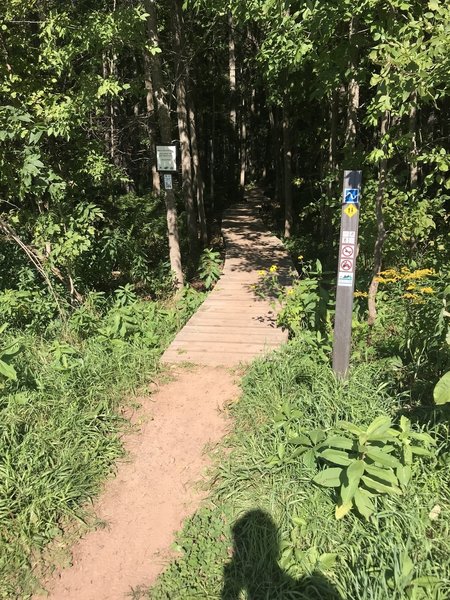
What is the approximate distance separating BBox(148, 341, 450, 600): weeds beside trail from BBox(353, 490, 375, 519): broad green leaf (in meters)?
0.06

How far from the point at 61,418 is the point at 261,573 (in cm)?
218

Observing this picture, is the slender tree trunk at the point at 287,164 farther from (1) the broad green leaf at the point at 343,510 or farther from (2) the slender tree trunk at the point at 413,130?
(1) the broad green leaf at the point at 343,510

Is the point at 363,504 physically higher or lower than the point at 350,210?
lower

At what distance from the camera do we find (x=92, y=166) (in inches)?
266

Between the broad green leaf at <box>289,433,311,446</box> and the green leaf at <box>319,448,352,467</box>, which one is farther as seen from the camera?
the broad green leaf at <box>289,433,311,446</box>

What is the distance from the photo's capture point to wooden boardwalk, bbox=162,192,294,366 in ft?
17.3

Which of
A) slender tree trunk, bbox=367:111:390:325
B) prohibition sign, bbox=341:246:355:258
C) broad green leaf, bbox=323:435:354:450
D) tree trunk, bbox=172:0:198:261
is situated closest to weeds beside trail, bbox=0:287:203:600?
broad green leaf, bbox=323:435:354:450

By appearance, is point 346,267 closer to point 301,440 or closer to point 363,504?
point 301,440

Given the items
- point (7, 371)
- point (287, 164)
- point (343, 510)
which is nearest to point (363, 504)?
point (343, 510)

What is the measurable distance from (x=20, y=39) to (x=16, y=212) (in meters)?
2.32

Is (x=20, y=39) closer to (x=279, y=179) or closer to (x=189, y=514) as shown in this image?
(x=189, y=514)

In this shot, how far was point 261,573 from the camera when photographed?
2.60 meters

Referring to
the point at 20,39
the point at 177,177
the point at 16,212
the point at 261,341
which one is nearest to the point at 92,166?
the point at 16,212

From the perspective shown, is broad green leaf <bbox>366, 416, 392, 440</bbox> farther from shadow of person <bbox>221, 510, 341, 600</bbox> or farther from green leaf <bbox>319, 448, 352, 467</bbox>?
shadow of person <bbox>221, 510, 341, 600</bbox>
